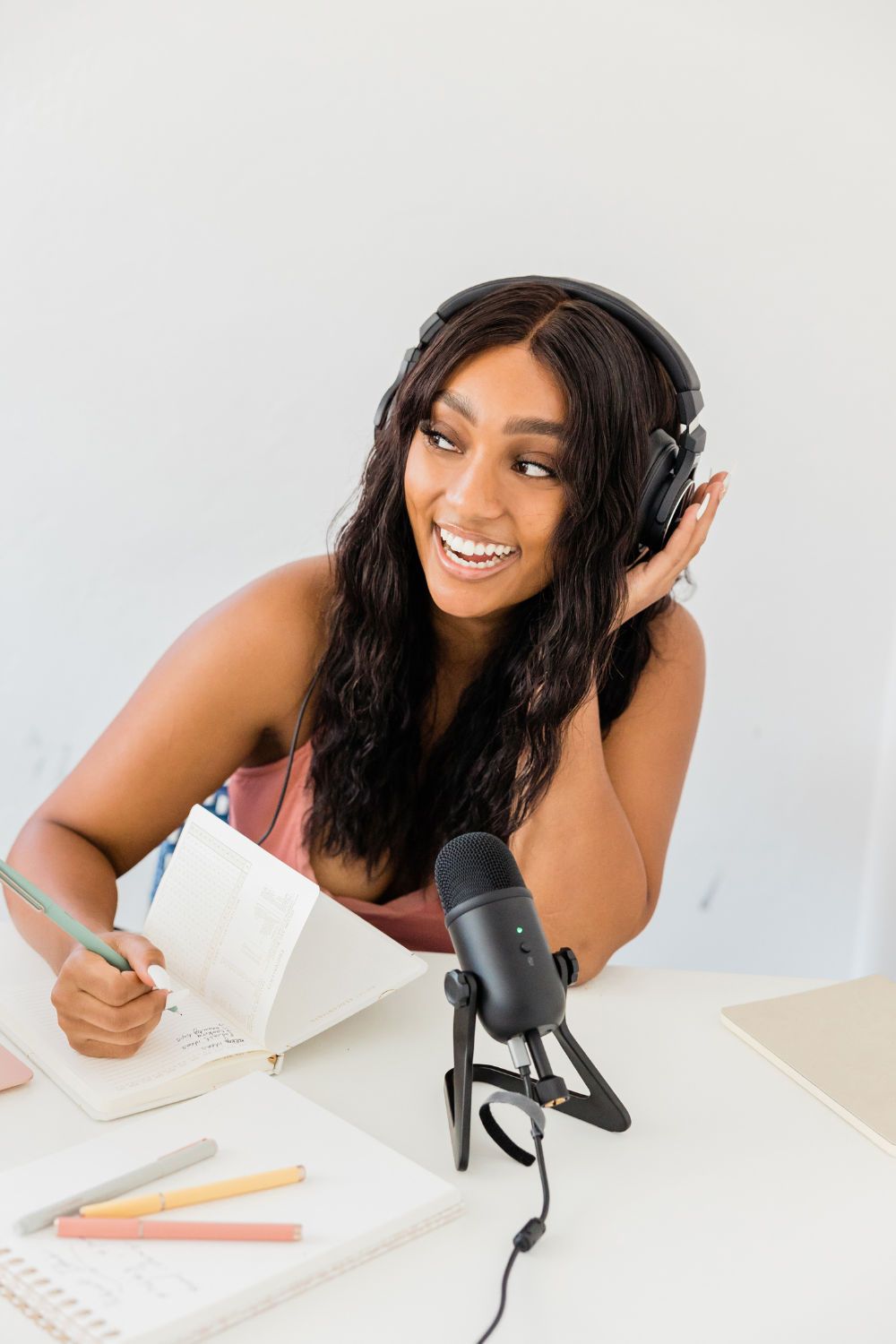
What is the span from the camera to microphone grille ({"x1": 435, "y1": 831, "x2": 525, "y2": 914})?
775 mm

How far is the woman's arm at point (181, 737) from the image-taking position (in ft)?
3.70

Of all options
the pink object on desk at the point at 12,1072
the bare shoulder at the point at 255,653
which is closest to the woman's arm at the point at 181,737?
the bare shoulder at the point at 255,653

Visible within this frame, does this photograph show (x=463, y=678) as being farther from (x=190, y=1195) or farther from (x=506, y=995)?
(x=190, y=1195)

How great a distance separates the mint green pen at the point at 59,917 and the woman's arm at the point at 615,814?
17.5 inches

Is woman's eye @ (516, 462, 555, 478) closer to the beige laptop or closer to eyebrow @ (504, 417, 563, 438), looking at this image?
eyebrow @ (504, 417, 563, 438)

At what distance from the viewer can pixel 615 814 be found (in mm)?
1228

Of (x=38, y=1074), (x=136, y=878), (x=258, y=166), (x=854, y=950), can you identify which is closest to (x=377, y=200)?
(x=258, y=166)

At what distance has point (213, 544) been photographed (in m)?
1.93

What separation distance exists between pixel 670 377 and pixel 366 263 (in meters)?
0.81

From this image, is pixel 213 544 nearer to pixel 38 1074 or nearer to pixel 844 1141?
pixel 38 1074

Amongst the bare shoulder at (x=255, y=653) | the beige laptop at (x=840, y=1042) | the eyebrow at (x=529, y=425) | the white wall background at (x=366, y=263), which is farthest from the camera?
the white wall background at (x=366, y=263)

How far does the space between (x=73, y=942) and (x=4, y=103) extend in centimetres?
147

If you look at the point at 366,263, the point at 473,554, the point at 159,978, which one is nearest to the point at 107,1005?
the point at 159,978

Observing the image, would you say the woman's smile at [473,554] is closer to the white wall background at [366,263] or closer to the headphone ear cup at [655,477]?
the headphone ear cup at [655,477]
